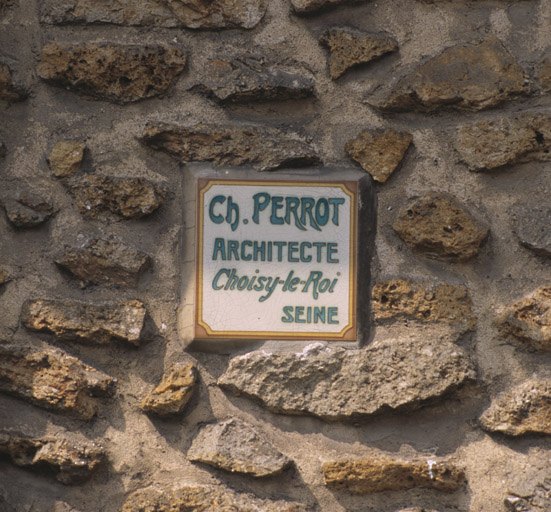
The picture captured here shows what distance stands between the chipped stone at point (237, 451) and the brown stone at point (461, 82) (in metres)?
0.70

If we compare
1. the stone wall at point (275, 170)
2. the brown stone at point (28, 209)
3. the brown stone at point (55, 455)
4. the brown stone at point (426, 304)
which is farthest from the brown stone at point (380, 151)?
the brown stone at point (55, 455)

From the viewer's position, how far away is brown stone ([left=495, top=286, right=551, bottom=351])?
1.60m

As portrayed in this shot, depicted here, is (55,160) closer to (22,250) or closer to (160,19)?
(22,250)

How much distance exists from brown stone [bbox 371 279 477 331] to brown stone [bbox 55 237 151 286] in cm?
48

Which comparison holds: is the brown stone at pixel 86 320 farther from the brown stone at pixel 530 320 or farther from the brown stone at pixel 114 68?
the brown stone at pixel 530 320

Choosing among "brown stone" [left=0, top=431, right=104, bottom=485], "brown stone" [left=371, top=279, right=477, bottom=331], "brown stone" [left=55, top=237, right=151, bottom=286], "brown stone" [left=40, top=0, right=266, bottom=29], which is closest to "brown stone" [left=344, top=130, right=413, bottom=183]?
"brown stone" [left=371, top=279, right=477, bottom=331]

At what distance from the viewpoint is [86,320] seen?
1.61 metres

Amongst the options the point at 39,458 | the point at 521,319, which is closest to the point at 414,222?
the point at 521,319

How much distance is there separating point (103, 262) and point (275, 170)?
1.26ft

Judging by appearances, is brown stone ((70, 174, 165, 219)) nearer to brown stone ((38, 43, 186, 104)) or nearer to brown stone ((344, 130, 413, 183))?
brown stone ((38, 43, 186, 104))

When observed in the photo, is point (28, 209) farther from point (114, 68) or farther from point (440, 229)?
point (440, 229)

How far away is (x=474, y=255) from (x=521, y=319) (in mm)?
152

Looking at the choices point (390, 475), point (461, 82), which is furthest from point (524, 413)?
point (461, 82)

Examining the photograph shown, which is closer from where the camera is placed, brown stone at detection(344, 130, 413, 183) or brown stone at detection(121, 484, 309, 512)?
brown stone at detection(121, 484, 309, 512)
